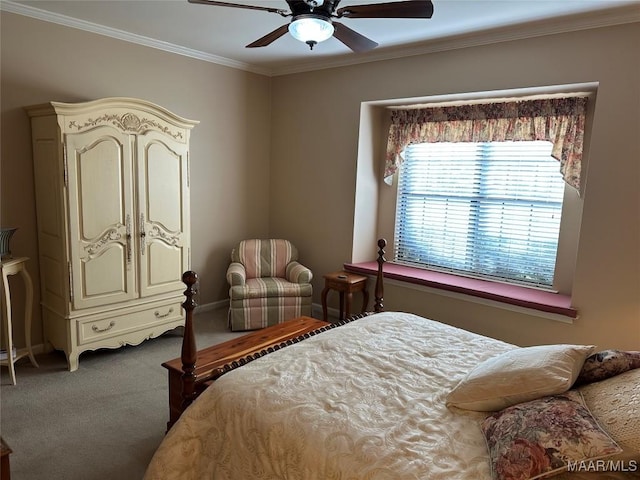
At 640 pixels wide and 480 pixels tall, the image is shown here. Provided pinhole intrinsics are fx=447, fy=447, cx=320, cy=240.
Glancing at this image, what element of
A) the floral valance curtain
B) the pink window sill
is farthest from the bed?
the floral valance curtain

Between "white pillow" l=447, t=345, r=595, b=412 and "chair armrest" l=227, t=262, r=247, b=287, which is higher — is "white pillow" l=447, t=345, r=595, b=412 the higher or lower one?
the higher one

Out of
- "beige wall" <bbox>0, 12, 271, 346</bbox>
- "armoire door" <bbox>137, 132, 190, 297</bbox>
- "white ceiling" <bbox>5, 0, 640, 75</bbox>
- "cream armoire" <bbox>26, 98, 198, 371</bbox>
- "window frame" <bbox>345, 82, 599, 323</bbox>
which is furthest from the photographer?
"armoire door" <bbox>137, 132, 190, 297</bbox>

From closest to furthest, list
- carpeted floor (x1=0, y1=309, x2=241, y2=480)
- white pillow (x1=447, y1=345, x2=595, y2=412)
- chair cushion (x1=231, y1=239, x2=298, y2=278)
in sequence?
white pillow (x1=447, y1=345, x2=595, y2=412)
carpeted floor (x1=0, y1=309, x2=241, y2=480)
chair cushion (x1=231, y1=239, x2=298, y2=278)

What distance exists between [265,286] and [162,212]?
1173 mm

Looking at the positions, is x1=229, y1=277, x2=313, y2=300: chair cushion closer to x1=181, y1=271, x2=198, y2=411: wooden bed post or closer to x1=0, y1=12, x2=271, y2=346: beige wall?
x1=0, y1=12, x2=271, y2=346: beige wall

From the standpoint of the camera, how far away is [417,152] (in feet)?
14.6

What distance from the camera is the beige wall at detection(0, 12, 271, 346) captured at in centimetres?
332

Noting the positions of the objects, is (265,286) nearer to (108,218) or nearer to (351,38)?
(108,218)

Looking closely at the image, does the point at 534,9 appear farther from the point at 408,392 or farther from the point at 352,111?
the point at 408,392

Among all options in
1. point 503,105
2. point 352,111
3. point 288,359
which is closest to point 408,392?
point 288,359

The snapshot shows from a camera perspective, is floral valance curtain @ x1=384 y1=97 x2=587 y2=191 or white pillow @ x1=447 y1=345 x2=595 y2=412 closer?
white pillow @ x1=447 y1=345 x2=595 y2=412

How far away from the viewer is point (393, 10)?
209 centimetres

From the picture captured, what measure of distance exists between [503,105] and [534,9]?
948mm

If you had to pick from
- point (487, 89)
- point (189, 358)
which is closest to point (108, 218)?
point (189, 358)
